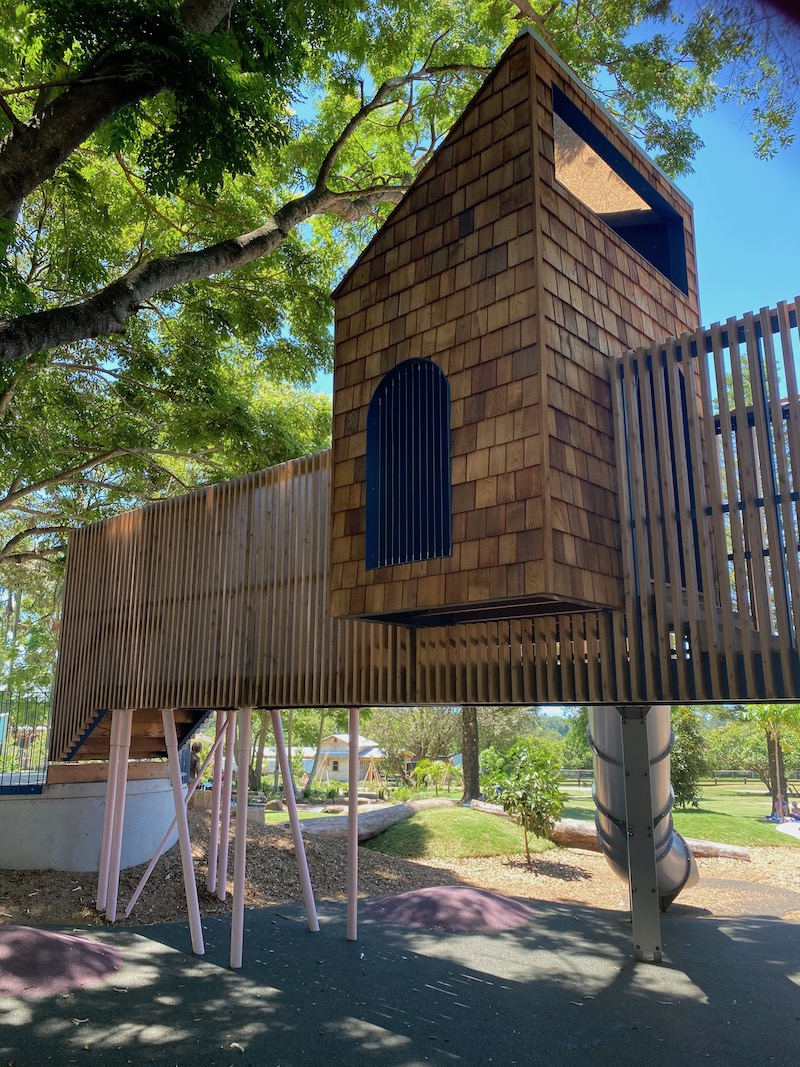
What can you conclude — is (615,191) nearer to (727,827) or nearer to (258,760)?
(727,827)

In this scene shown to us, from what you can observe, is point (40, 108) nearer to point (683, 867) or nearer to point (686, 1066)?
point (686, 1066)

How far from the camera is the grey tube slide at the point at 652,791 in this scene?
1084cm

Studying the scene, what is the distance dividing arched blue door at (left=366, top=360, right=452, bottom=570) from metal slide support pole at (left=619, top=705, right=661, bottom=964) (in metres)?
3.81

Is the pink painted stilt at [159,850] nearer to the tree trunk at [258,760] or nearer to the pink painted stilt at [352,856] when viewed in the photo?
the pink painted stilt at [352,856]

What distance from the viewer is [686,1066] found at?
19.4 feet

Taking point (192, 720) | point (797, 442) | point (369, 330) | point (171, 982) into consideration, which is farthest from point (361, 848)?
point (797, 442)

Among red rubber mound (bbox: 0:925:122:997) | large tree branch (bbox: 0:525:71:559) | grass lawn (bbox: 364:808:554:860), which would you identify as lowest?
grass lawn (bbox: 364:808:554:860)

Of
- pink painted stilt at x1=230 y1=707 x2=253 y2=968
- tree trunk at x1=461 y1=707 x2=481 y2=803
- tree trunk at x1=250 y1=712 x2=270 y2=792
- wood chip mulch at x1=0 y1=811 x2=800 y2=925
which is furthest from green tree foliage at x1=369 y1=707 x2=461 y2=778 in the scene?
pink painted stilt at x1=230 y1=707 x2=253 y2=968

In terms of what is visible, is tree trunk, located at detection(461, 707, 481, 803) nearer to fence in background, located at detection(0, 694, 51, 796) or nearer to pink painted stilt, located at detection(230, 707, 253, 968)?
fence in background, located at detection(0, 694, 51, 796)

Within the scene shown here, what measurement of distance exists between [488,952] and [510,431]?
21.0 ft

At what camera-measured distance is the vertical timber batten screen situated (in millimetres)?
5051

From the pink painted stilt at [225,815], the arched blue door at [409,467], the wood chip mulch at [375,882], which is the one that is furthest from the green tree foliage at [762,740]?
the arched blue door at [409,467]

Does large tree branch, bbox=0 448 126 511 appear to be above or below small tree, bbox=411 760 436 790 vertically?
above

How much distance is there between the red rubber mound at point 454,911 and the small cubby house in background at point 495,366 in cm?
529
